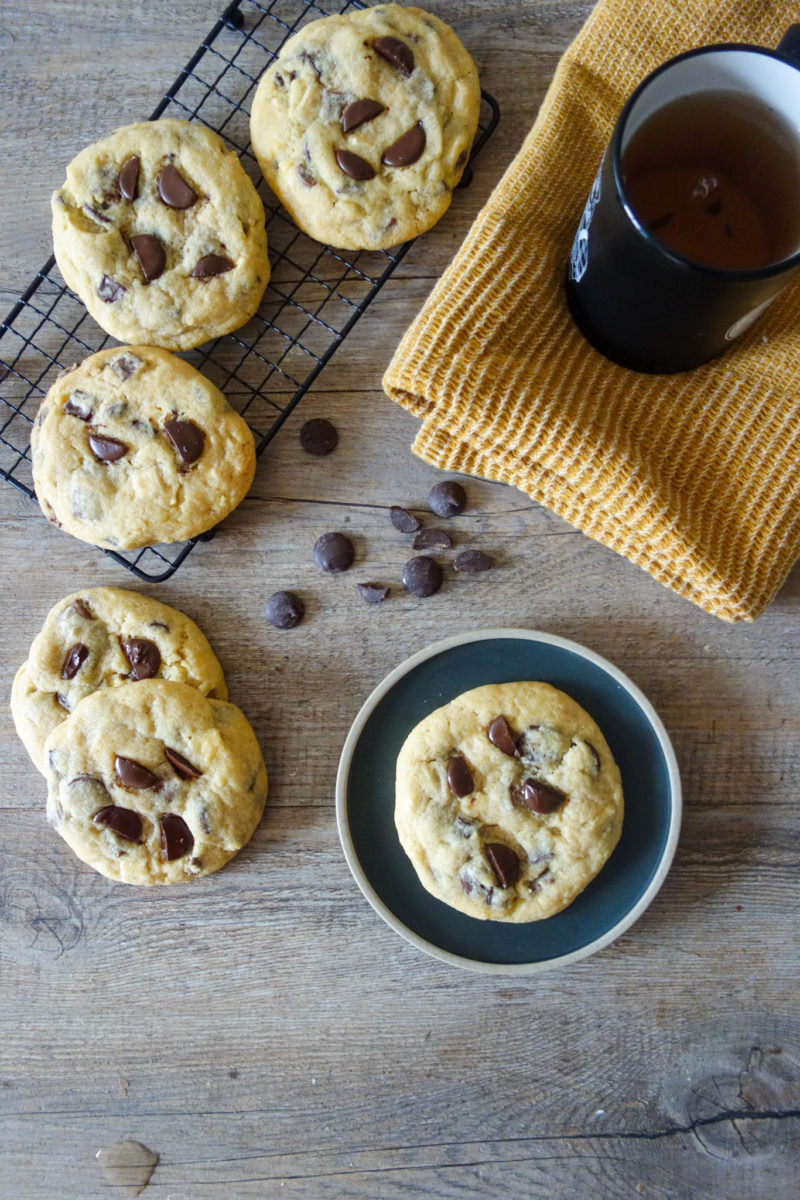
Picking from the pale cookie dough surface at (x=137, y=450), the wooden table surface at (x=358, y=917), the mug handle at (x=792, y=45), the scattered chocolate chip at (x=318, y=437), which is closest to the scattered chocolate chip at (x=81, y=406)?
the pale cookie dough surface at (x=137, y=450)

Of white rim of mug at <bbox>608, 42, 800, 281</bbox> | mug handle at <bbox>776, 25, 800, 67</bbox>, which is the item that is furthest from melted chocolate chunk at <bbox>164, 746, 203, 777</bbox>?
mug handle at <bbox>776, 25, 800, 67</bbox>

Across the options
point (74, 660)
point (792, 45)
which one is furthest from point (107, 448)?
point (792, 45)

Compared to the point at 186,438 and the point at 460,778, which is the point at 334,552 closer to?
the point at 186,438

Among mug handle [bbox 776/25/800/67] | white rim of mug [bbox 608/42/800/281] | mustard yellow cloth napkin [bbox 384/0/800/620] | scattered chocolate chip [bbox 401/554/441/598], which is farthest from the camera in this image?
scattered chocolate chip [bbox 401/554/441/598]

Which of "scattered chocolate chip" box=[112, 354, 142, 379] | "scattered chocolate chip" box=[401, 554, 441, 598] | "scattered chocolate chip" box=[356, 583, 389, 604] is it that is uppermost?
"scattered chocolate chip" box=[112, 354, 142, 379]

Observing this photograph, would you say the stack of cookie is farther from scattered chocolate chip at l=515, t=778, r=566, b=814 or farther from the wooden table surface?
scattered chocolate chip at l=515, t=778, r=566, b=814

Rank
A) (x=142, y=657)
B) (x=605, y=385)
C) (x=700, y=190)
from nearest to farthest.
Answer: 1. (x=700, y=190)
2. (x=605, y=385)
3. (x=142, y=657)
